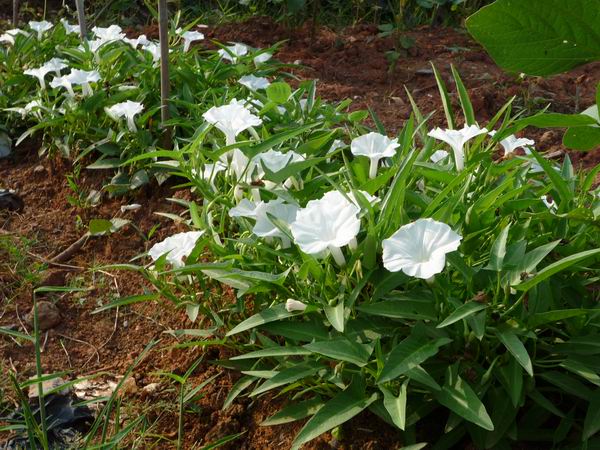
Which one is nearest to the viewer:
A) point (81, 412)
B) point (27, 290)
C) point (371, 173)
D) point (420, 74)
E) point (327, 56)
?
point (81, 412)

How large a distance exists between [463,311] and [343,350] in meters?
0.25

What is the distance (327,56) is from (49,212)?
1.85 metres

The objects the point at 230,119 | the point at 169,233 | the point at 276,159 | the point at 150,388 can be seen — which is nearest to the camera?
the point at 150,388

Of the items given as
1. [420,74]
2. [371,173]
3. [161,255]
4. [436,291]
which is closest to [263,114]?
[371,173]

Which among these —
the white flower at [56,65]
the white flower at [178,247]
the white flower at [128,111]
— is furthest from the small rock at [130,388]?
the white flower at [56,65]

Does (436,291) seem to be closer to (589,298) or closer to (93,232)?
(589,298)

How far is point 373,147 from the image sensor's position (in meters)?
1.99

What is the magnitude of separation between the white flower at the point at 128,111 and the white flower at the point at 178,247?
0.86m

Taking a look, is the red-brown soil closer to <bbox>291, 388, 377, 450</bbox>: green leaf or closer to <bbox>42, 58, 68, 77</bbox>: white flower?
<bbox>291, 388, 377, 450</bbox>: green leaf

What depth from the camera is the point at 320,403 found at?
66.1 inches

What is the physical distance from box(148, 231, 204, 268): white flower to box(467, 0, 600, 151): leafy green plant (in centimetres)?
131

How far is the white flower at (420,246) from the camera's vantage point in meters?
1.48

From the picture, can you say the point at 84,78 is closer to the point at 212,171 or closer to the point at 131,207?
the point at 131,207

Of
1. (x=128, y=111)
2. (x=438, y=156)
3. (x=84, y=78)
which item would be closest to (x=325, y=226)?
(x=438, y=156)
